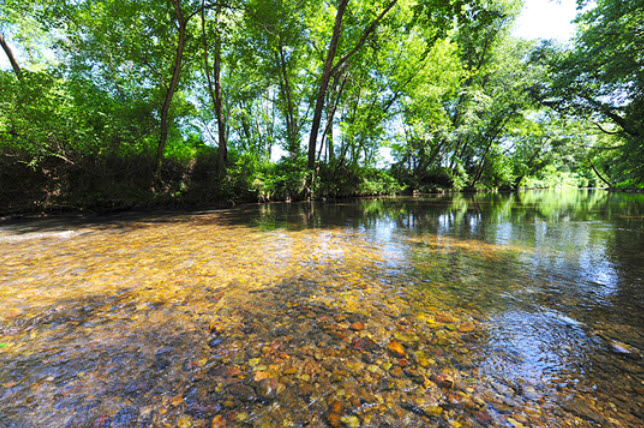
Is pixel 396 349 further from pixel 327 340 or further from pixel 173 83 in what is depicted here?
pixel 173 83

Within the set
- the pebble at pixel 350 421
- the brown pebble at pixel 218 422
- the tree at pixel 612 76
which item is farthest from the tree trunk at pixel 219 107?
the tree at pixel 612 76

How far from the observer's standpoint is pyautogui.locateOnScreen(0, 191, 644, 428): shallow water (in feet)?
4.45

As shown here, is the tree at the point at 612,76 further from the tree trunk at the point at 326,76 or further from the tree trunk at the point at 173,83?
the tree trunk at the point at 173,83

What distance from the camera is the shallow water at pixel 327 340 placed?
4.45ft

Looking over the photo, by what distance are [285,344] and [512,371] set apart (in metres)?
1.49

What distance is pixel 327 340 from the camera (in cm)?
197

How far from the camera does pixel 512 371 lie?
1603 millimetres

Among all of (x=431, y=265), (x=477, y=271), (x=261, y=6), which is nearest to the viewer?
(x=477, y=271)

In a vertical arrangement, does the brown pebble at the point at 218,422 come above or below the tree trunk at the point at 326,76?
below

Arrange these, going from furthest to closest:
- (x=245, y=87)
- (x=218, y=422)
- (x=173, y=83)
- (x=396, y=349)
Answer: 1. (x=245, y=87)
2. (x=173, y=83)
3. (x=396, y=349)
4. (x=218, y=422)

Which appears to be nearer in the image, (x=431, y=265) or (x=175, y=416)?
(x=175, y=416)

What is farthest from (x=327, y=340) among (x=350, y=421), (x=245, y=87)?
(x=245, y=87)

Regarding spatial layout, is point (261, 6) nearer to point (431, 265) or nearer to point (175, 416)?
point (431, 265)

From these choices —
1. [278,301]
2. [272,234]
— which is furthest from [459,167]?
[278,301]
